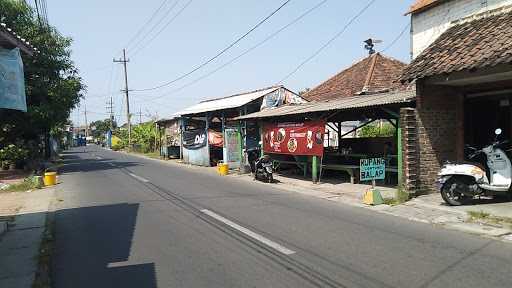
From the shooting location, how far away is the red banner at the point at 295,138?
15898 mm

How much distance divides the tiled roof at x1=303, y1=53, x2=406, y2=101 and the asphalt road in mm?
13647

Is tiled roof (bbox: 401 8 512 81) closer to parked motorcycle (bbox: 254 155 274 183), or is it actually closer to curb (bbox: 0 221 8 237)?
parked motorcycle (bbox: 254 155 274 183)

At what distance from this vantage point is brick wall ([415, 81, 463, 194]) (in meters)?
11.9

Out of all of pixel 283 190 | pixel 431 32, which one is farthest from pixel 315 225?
pixel 431 32

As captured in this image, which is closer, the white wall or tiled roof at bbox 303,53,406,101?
the white wall

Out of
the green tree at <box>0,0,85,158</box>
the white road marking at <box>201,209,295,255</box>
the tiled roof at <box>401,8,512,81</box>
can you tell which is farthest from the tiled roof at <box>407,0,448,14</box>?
the green tree at <box>0,0,85,158</box>

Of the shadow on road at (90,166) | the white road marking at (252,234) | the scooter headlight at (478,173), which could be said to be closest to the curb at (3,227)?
the white road marking at (252,234)

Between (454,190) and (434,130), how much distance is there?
2.34 metres

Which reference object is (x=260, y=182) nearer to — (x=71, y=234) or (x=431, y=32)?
(x=431, y=32)

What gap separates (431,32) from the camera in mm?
14164

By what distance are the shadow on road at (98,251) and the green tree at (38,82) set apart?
1515cm

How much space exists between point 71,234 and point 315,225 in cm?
485

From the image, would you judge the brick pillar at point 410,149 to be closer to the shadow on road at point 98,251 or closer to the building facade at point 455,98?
the building facade at point 455,98

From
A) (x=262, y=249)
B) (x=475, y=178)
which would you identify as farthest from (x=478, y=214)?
(x=262, y=249)
